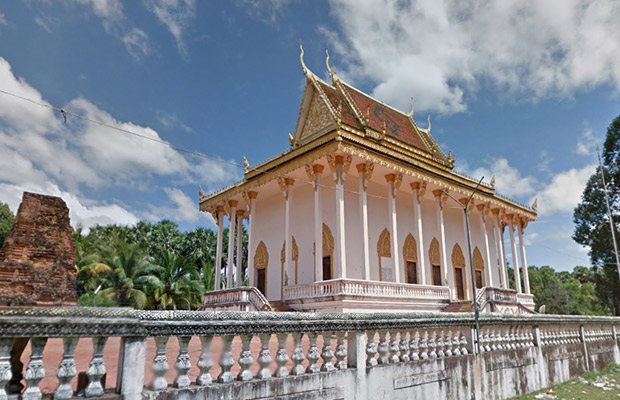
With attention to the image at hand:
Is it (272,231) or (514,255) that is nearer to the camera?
(272,231)

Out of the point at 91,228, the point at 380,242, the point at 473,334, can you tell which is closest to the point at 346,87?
the point at 380,242

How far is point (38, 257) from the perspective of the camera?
4754mm

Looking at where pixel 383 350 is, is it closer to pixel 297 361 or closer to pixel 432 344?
pixel 432 344

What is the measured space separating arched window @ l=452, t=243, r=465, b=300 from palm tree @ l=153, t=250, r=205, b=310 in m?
13.4

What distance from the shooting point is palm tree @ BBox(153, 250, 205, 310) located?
909 inches

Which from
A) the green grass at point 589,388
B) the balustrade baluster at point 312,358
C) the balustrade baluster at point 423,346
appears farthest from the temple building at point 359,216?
the balustrade baluster at point 312,358

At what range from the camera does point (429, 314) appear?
544 centimetres

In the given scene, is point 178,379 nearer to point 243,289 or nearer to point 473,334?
point 473,334

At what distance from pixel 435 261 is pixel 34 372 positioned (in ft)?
58.3

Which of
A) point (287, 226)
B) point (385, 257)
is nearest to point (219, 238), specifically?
point (287, 226)

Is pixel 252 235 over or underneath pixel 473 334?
over

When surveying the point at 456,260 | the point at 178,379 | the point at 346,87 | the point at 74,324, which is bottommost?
the point at 178,379

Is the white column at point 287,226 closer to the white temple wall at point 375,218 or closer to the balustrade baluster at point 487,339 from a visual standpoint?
the white temple wall at point 375,218

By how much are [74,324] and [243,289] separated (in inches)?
458
